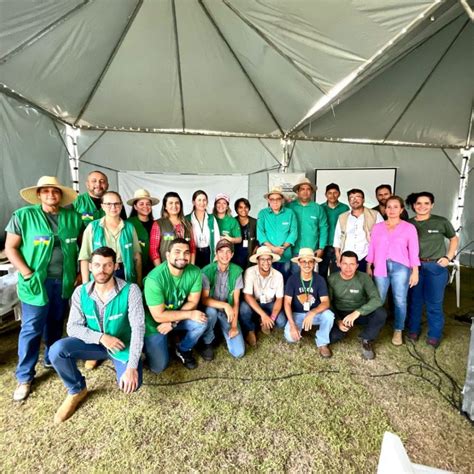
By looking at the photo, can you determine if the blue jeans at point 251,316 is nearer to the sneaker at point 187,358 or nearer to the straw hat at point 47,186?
the sneaker at point 187,358

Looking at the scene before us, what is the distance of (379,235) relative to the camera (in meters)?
2.61

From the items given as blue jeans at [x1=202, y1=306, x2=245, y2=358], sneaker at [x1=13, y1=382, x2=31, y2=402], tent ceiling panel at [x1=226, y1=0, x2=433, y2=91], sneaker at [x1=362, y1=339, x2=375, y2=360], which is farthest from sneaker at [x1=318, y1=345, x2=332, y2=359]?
tent ceiling panel at [x1=226, y1=0, x2=433, y2=91]

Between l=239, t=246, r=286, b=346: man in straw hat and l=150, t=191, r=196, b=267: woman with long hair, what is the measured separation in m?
0.68

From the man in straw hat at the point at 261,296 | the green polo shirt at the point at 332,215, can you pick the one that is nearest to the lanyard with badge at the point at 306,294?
the man in straw hat at the point at 261,296

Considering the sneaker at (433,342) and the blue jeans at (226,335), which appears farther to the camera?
the sneaker at (433,342)

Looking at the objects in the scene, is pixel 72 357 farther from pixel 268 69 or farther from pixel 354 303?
pixel 268 69

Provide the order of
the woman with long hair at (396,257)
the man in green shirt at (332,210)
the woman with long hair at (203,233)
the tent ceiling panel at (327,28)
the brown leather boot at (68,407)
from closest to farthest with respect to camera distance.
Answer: the brown leather boot at (68,407), the tent ceiling panel at (327,28), the woman with long hair at (396,257), the woman with long hair at (203,233), the man in green shirt at (332,210)

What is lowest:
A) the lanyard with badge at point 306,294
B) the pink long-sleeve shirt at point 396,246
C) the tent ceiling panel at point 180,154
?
the lanyard with badge at point 306,294

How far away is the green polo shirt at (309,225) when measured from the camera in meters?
3.22

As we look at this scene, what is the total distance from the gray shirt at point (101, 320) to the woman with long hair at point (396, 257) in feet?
7.47

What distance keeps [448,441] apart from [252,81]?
404 centimetres

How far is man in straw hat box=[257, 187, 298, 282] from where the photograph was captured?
3.11m

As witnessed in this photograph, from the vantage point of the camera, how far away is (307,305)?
2.56 m

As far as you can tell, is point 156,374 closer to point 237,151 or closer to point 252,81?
point 252,81
